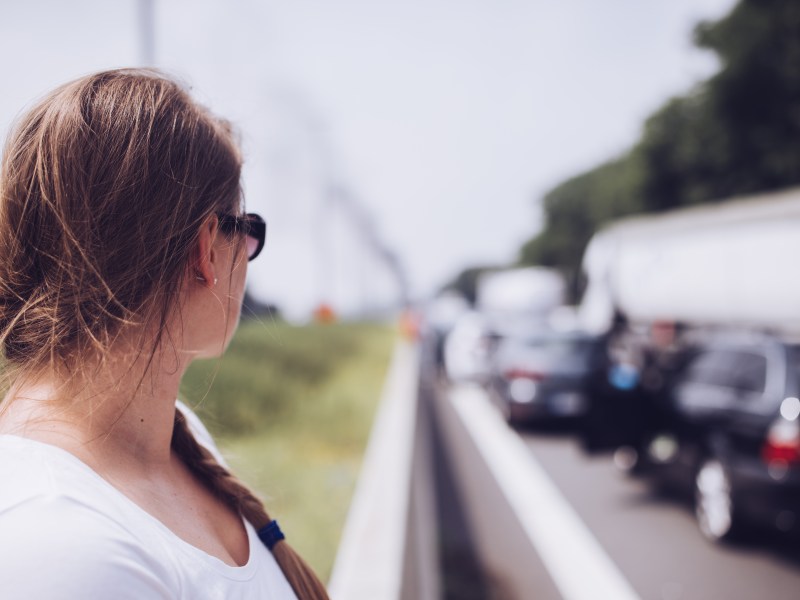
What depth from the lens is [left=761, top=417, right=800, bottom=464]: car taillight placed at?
590cm

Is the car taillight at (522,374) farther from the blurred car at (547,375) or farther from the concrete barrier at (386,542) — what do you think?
the concrete barrier at (386,542)

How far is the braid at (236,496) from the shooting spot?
146 cm

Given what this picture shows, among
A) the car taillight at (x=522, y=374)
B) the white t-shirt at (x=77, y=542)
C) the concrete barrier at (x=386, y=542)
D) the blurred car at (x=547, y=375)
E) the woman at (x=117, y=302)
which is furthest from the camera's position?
the car taillight at (x=522, y=374)

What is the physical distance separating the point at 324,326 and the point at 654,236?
40.2ft

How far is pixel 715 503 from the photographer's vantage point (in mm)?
6836

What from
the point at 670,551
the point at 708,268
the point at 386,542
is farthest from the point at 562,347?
the point at 386,542

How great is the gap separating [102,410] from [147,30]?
7.40 metres

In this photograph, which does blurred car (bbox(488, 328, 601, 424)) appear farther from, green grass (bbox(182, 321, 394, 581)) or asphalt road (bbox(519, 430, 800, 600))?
asphalt road (bbox(519, 430, 800, 600))

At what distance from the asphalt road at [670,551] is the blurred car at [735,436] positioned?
0.28m

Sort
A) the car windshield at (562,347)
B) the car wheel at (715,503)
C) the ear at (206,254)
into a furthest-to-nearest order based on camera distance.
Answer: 1. the car windshield at (562,347)
2. the car wheel at (715,503)
3. the ear at (206,254)

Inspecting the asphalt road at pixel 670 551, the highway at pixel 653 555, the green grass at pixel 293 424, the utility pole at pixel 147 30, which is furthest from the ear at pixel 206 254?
the utility pole at pixel 147 30

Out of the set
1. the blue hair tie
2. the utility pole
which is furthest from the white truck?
the blue hair tie

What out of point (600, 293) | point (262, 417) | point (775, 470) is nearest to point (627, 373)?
point (775, 470)

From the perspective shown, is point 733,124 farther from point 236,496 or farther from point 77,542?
point 77,542
